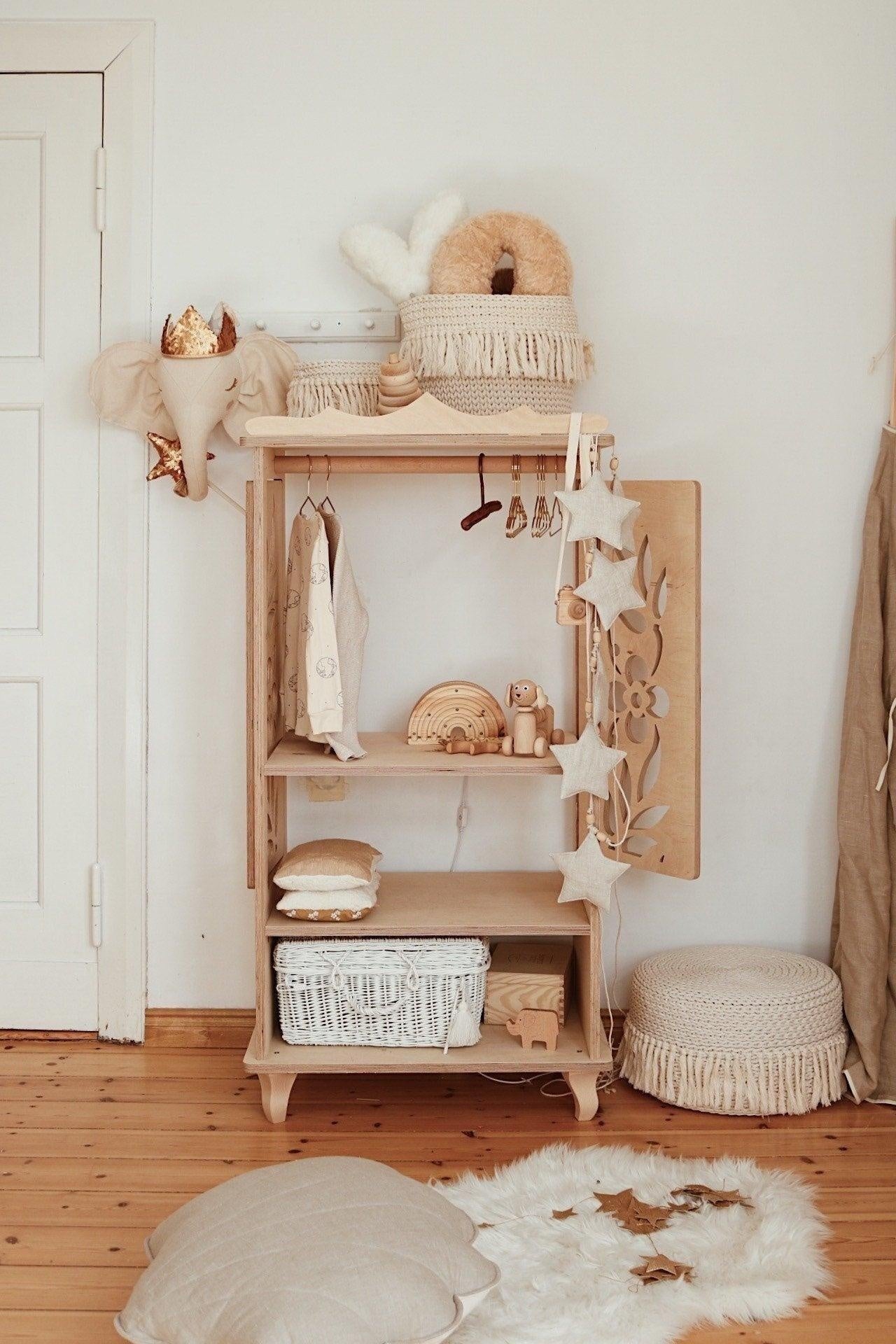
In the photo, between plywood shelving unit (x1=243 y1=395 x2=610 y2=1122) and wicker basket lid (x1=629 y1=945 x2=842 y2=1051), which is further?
wicker basket lid (x1=629 y1=945 x2=842 y2=1051)

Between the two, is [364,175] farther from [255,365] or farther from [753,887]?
[753,887]

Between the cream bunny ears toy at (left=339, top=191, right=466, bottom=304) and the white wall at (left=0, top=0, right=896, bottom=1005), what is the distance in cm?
22

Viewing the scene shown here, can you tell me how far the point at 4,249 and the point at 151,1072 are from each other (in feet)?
6.09

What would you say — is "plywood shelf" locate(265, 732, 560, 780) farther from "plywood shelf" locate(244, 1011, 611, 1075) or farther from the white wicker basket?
"plywood shelf" locate(244, 1011, 611, 1075)

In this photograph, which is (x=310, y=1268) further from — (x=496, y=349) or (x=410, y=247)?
(x=410, y=247)

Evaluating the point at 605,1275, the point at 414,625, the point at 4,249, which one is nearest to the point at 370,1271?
the point at 605,1275

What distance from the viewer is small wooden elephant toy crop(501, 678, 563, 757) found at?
2.52m

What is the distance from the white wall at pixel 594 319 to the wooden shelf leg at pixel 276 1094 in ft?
1.46

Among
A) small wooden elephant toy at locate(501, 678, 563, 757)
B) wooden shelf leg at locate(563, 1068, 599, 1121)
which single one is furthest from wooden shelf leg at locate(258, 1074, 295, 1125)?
small wooden elephant toy at locate(501, 678, 563, 757)

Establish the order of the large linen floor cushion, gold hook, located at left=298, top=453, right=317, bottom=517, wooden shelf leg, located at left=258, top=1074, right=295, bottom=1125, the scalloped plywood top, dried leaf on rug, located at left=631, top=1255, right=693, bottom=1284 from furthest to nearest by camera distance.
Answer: gold hook, located at left=298, top=453, right=317, bottom=517, wooden shelf leg, located at left=258, top=1074, right=295, bottom=1125, the scalloped plywood top, dried leaf on rug, located at left=631, top=1255, right=693, bottom=1284, the large linen floor cushion

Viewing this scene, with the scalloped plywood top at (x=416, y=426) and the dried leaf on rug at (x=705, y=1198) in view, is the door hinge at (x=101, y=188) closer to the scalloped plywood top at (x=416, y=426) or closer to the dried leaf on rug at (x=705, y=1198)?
the scalloped plywood top at (x=416, y=426)

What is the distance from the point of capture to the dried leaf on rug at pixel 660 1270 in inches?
73.7

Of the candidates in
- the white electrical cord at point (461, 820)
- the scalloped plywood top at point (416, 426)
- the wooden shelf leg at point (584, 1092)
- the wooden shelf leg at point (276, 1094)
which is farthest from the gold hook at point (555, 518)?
the wooden shelf leg at point (276, 1094)

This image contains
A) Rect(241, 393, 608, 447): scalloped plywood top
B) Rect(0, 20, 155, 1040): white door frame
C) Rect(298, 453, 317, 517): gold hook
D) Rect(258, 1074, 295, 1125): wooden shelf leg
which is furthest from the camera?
Rect(0, 20, 155, 1040): white door frame
